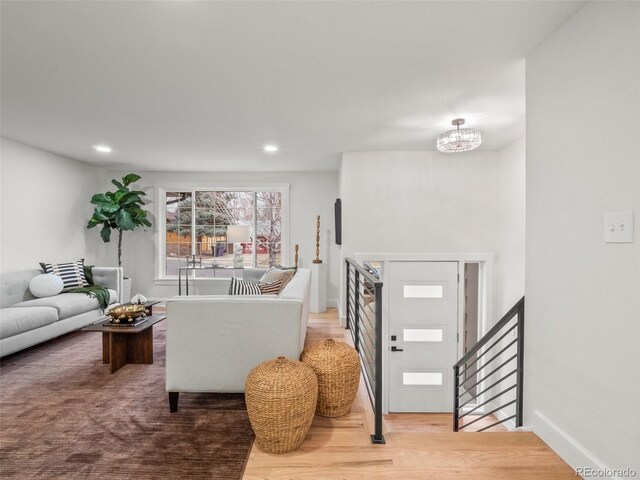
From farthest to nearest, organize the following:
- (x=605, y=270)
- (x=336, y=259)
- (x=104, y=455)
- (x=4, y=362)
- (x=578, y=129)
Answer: (x=336, y=259), (x=4, y=362), (x=104, y=455), (x=578, y=129), (x=605, y=270)

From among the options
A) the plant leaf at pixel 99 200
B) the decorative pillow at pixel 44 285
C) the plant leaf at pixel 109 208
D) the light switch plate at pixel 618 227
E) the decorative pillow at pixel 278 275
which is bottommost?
the decorative pillow at pixel 44 285

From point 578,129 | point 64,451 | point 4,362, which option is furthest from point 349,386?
point 4,362

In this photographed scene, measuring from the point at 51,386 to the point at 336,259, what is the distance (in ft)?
12.7

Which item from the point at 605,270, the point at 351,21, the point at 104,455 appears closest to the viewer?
the point at 605,270

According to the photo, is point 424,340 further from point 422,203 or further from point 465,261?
point 422,203

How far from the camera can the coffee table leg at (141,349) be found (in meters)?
3.29

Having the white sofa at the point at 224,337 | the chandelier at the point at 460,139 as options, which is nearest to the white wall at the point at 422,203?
the chandelier at the point at 460,139

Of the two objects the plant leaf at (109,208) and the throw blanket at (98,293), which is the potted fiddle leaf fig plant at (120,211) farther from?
the throw blanket at (98,293)

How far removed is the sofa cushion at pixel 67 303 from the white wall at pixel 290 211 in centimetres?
158

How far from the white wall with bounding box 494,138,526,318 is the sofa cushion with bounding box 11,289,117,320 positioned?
5.01 meters

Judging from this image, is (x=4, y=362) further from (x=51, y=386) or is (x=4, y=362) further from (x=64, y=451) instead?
(x=64, y=451)

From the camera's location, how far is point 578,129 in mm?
1682

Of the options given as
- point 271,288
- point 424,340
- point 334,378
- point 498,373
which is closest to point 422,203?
point 424,340

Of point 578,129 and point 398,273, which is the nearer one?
point 578,129
